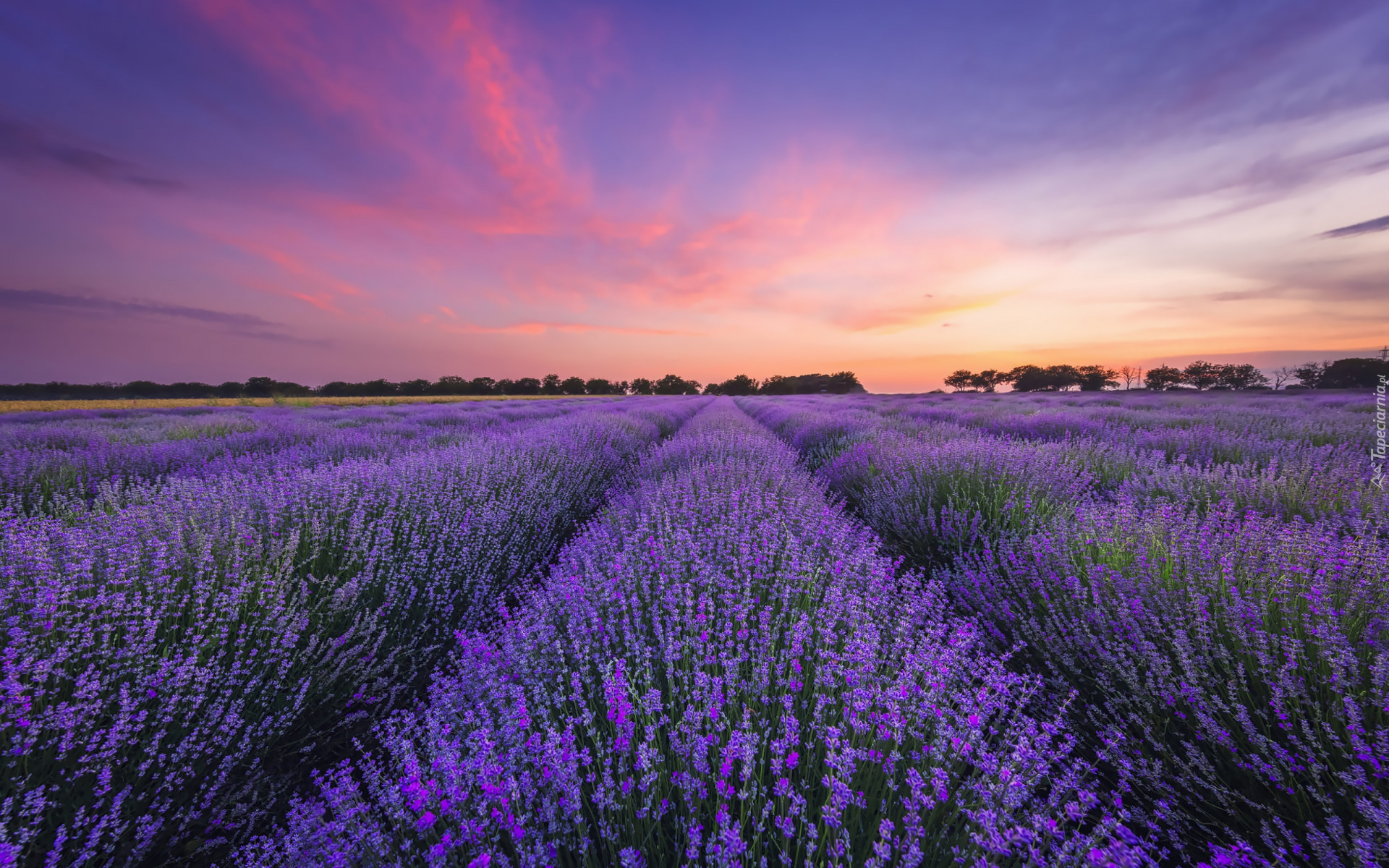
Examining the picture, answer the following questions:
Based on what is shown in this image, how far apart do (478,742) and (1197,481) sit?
16.1ft

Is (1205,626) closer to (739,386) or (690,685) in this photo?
(690,685)

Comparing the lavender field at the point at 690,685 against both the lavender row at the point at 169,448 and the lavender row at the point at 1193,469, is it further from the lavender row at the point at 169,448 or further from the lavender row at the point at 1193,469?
the lavender row at the point at 169,448

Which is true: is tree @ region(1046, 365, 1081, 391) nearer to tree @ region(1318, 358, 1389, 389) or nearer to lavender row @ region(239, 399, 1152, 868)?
tree @ region(1318, 358, 1389, 389)

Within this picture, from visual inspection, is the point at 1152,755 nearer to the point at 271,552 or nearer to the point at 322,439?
the point at 271,552

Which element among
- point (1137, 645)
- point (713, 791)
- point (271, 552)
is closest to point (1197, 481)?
point (1137, 645)

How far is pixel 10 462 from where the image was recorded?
177 inches

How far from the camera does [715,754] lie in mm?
1195

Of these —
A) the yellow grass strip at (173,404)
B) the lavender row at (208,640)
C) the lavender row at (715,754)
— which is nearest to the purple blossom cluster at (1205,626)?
the lavender row at (715,754)

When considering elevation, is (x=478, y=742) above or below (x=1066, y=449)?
below

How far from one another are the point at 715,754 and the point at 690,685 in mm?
255

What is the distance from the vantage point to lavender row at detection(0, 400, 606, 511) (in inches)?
174

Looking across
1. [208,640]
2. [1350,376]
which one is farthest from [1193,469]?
[1350,376]

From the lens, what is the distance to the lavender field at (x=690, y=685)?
106 centimetres

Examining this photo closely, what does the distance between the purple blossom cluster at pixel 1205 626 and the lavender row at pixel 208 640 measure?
2.63 m
